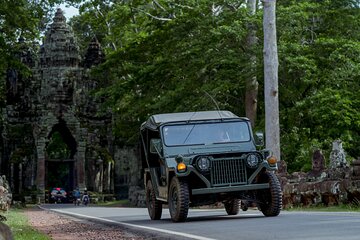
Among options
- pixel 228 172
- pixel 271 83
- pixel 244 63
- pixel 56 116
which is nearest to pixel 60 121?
pixel 56 116

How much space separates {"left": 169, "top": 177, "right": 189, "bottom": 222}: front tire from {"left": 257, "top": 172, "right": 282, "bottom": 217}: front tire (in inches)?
62.6

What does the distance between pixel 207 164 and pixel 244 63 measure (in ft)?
52.0

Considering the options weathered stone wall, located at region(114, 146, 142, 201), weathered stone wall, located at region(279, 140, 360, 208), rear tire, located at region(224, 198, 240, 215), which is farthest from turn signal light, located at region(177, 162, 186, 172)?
weathered stone wall, located at region(114, 146, 142, 201)

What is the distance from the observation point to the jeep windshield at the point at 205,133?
16.0 m

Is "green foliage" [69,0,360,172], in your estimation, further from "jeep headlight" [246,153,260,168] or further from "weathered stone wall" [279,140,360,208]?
"jeep headlight" [246,153,260,168]

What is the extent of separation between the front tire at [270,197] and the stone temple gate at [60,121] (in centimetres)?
3580

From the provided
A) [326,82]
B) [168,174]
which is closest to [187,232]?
[168,174]

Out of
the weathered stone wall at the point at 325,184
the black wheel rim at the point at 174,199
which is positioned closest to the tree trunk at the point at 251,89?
the weathered stone wall at the point at 325,184

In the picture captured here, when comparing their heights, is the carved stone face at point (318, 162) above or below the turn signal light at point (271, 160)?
above

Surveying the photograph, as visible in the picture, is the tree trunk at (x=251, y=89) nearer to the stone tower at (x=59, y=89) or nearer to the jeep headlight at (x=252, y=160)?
the jeep headlight at (x=252, y=160)

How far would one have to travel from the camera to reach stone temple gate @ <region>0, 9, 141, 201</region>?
51656mm

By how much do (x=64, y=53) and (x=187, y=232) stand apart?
41589mm

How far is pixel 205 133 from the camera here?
16.0 meters

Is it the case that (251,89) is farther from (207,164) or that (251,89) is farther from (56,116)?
(56,116)
